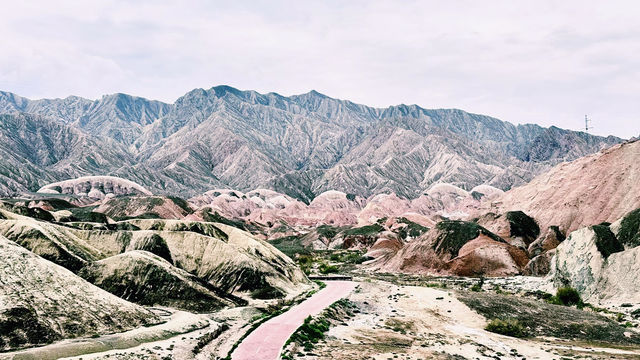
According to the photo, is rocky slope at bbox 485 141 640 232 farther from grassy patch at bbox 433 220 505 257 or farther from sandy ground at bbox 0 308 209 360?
sandy ground at bbox 0 308 209 360

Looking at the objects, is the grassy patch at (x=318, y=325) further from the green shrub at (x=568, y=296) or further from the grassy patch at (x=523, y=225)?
the grassy patch at (x=523, y=225)

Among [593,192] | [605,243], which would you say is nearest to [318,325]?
[605,243]

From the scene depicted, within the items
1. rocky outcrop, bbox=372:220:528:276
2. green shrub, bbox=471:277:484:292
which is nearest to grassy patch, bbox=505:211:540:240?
rocky outcrop, bbox=372:220:528:276

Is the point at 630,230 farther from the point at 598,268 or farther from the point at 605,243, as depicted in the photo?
the point at 598,268

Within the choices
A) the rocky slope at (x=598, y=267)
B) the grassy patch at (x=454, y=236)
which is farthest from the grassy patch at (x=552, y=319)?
the grassy patch at (x=454, y=236)

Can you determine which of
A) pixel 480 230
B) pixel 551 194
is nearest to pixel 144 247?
pixel 480 230
